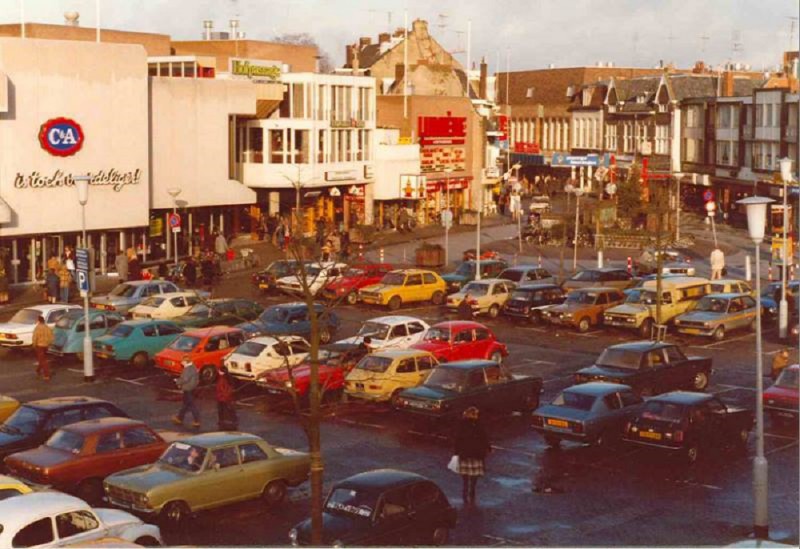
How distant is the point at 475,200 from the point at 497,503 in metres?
65.2

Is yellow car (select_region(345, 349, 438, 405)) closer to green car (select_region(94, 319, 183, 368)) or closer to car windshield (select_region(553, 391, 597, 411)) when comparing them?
car windshield (select_region(553, 391, 597, 411))

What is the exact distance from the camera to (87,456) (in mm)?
21234

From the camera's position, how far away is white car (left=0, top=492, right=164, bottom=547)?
16.3 metres

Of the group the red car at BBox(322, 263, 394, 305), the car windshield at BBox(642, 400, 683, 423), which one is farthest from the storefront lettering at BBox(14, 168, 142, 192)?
the car windshield at BBox(642, 400, 683, 423)

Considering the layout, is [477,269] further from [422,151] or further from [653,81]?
[653,81]

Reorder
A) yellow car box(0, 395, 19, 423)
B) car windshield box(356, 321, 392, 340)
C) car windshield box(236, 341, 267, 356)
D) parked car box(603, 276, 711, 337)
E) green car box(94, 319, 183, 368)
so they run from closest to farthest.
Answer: yellow car box(0, 395, 19, 423), car windshield box(236, 341, 267, 356), green car box(94, 319, 183, 368), car windshield box(356, 321, 392, 340), parked car box(603, 276, 711, 337)

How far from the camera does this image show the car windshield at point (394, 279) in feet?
147

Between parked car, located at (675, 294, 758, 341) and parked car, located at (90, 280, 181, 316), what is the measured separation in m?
17.4

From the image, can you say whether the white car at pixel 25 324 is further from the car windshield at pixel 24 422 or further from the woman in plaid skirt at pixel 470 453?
the woman in plaid skirt at pixel 470 453

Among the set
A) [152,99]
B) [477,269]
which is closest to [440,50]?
[152,99]

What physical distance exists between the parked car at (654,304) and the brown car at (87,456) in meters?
20.5

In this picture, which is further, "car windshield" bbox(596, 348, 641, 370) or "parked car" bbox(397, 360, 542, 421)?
"car windshield" bbox(596, 348, 641, 370)

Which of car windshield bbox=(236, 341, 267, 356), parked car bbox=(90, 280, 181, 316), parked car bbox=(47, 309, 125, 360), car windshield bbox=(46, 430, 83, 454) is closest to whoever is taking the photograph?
car windshield bbox=(46, 430, 83, 454)

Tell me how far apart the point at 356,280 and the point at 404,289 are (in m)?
1.77
